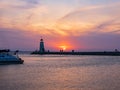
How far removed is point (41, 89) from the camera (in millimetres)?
26812

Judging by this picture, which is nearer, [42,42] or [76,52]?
[42,42]

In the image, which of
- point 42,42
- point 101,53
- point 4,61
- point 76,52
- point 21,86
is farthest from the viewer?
point 76,52

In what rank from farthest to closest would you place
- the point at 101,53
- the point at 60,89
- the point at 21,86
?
the point at 101,53 → the point at 21,86 → the point at 60,89

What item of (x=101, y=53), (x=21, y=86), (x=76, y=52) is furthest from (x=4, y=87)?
(x=76, y=52)

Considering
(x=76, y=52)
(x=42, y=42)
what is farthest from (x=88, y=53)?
(x=42, y=42)

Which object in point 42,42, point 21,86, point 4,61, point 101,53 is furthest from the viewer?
point 101,53

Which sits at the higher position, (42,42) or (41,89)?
(42,42)

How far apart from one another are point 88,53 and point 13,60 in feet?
418

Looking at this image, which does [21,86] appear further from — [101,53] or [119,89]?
[101,53]

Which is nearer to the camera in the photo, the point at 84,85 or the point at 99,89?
the point at 99,89

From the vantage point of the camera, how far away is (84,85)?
2927cm

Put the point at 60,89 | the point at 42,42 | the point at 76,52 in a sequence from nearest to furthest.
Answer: the point at 60,89
the point at 42,42
the point at 76,52

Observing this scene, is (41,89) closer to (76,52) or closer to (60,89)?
(60,89)

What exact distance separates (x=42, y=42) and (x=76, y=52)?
46.5 metres
